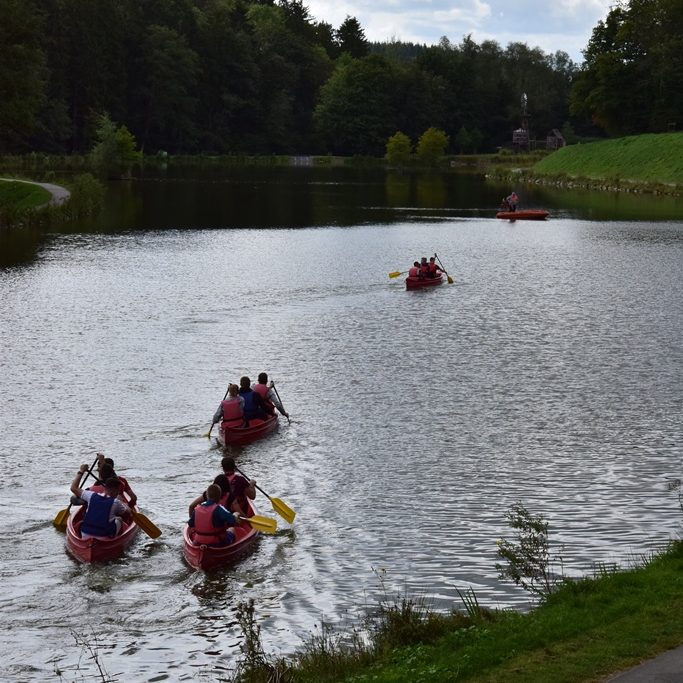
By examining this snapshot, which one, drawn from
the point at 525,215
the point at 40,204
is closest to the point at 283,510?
the point at 40,204

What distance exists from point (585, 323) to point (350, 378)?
11.9 m

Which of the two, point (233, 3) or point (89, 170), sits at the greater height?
point (233, 3)

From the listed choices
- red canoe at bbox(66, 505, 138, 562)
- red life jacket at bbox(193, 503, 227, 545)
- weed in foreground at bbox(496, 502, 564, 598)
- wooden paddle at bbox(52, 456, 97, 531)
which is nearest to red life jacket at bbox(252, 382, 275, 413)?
wooden paddle at bbox(52, 456, 97, 531)

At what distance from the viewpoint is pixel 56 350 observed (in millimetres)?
34250

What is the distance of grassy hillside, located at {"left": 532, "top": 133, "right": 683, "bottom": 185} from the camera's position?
107m

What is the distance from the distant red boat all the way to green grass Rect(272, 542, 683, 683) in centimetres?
3400

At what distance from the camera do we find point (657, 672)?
11016 millimetres

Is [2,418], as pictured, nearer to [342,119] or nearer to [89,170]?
[89,170]

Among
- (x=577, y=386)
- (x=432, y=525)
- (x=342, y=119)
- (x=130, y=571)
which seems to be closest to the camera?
(x=130, y=571)

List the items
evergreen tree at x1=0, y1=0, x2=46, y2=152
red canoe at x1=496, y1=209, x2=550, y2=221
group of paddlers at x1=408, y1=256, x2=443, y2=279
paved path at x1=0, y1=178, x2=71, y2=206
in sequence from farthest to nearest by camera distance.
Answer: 1. evergreen tree at x1=0, y1=0, x2=46, y2=152
2. red canoe at x1=496, y1=209, x2=550, y2=221
3. paved path at x1=0, y1=178, x2=71, y2=206
4. group of paddlers at x1=408, y1=256, x2=443, y2=279

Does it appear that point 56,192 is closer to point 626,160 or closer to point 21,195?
point 21,195

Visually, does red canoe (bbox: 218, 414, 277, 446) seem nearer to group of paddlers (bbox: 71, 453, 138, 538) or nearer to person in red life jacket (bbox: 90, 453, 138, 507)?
person in red life jacket (bbox: 90, 453, 138, 507)

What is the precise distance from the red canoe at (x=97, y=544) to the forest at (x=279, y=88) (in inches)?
4062

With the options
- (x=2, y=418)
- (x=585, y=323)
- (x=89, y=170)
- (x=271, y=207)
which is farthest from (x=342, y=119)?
(x=2, y=418)
